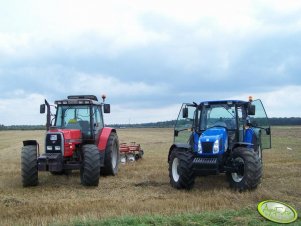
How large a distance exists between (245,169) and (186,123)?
2.66m

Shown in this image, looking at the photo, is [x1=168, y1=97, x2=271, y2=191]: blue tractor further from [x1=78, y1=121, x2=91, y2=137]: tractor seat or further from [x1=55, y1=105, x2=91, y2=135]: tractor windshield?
[x1=55, y1=105, x2=91, y2=135]: tractor windshield

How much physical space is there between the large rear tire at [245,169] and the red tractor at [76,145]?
3352 millimetres

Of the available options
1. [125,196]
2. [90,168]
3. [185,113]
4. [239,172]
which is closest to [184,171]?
[239,172]

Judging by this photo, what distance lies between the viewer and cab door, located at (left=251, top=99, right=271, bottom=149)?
1159cm

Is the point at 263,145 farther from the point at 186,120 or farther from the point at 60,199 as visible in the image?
the point at 60,199

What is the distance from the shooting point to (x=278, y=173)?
12.9 m

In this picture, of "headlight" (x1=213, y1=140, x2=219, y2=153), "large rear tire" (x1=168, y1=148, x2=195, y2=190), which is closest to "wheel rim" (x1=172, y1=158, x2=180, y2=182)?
"large rear tire" (x1=168, y1=148, x2=195, y2=190)

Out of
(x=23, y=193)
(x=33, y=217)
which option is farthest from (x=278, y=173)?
(x=33, y=217)

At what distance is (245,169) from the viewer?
959cm

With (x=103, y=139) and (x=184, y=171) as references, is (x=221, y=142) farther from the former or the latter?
(x=103, y=139)

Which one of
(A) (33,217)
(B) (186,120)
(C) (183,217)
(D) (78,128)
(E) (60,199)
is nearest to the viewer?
(C) (183,217)

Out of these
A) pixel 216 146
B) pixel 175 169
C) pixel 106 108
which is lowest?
pixel 175 169

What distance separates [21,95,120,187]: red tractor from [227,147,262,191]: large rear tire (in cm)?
335

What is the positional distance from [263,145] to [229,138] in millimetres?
2060
